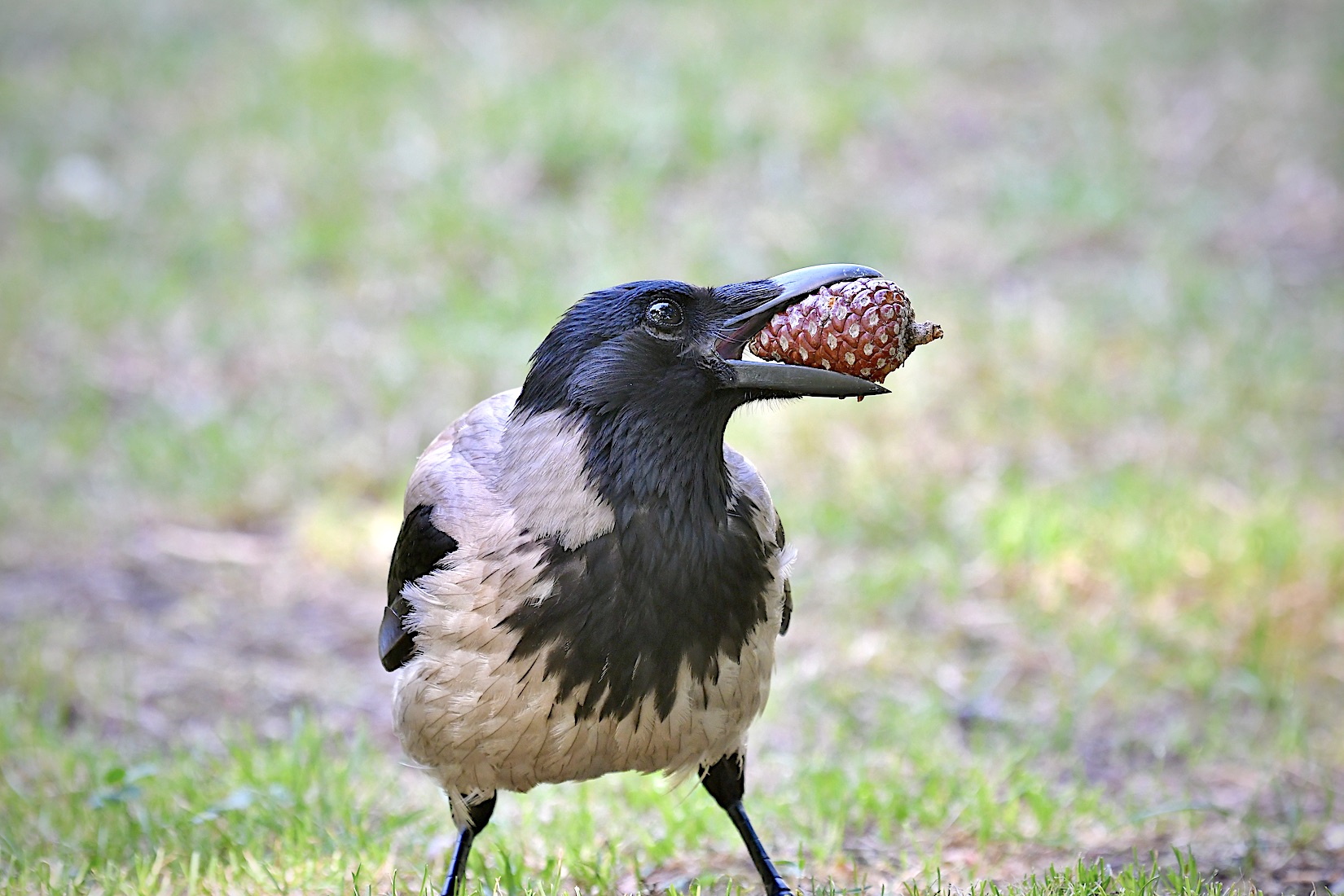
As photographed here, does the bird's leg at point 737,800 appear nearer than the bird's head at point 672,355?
No

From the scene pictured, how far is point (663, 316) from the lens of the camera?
298cm

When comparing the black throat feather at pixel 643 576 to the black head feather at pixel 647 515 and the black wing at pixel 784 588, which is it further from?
the black wing at pixel 784 588

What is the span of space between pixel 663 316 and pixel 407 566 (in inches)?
33.4

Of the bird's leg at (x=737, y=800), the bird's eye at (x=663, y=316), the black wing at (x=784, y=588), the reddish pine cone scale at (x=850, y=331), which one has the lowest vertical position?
the bird's leg at (x=737, y=800)

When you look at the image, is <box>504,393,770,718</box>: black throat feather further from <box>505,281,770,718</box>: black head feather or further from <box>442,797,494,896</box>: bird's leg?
<box>442,797,494,896</box>: bird's leg

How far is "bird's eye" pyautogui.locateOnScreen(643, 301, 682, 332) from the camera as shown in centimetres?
298

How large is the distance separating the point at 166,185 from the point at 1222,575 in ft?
23.1

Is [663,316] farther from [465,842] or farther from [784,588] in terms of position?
[465,842]

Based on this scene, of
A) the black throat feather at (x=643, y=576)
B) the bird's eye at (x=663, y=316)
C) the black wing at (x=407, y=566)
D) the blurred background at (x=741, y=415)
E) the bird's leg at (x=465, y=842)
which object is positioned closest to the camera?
the black throat feather at (x=643, y=576)

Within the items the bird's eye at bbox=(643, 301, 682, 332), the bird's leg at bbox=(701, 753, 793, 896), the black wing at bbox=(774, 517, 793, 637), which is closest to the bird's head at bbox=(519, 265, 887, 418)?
the bird's eye at bbox=(643, 301, 682, 332)

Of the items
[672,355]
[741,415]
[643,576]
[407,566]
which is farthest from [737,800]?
[741,415]

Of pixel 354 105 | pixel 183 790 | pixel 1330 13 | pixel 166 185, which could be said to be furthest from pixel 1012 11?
pixel 183 790

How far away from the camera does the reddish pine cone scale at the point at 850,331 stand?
9.48ft

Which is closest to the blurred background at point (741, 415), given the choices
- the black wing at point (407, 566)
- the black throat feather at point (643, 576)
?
the black wing at point (407, 566)
